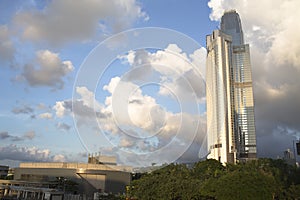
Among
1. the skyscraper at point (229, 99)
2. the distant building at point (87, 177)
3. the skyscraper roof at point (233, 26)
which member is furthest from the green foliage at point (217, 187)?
the skyscraper roof at point (233, 26)

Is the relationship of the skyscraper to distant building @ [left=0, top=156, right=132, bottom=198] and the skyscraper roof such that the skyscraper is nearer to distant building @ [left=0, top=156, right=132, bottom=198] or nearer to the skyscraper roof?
the skyscraper roof

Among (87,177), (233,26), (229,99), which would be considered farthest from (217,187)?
(233,26)

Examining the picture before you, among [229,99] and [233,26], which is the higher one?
[233,26]

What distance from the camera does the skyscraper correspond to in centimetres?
12694

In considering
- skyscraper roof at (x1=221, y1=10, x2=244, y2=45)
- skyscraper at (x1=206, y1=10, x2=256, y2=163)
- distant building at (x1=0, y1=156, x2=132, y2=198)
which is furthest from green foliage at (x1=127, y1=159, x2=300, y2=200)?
skyscraper roof at (x1=221, y1=10, x2=244, y2=45)

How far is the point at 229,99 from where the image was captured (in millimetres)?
134375

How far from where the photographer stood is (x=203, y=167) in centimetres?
4828

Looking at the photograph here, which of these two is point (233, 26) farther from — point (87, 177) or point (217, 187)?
point (217, 187)

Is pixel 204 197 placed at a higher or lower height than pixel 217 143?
lower

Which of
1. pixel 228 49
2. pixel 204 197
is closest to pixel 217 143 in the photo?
pixel 228 49

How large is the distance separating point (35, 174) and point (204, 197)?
5307 centimetres

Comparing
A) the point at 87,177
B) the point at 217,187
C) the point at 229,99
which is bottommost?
the point at 217,187

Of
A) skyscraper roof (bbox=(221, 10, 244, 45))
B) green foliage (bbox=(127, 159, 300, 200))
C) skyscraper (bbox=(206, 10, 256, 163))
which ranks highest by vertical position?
skyscraper roof (bbox=(221, 10, 244, 45))

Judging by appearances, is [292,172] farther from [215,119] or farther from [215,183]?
[215,119]
